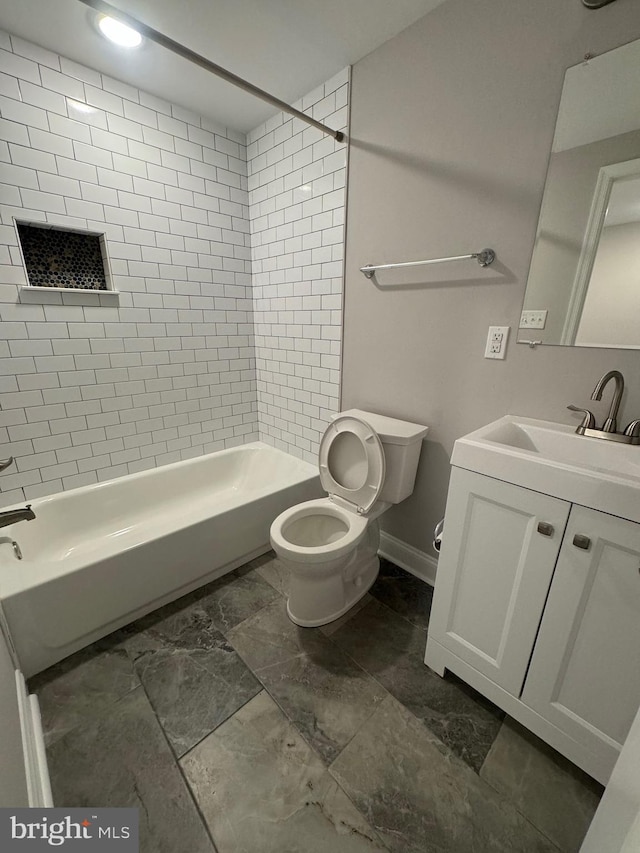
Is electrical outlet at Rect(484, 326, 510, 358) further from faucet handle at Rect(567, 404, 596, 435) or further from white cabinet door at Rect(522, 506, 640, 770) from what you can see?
white cabinet door at Rect(522, 506, 640, 770)

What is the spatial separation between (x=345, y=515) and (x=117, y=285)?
5.76 ft

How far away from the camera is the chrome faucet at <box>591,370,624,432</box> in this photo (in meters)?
1.08

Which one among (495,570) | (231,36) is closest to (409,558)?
(495,570)

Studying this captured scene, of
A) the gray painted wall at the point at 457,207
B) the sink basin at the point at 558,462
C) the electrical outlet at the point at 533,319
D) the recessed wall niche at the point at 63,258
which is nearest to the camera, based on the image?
the sink basin at the point at 558,462

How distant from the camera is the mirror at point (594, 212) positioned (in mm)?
1039

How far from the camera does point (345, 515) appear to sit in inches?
64.3

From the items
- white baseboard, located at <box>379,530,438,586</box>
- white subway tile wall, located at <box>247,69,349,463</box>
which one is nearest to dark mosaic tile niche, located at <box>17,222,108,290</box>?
white subway tile wall, located at <box>247,69,349,463</box>

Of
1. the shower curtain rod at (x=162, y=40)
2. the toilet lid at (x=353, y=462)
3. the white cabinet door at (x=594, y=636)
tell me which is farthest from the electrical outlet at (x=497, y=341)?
the shower curtain rod at (x=162, y=40)

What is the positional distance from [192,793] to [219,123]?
10.2 ft

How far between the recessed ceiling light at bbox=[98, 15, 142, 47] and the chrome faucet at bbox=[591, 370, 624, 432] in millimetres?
2175

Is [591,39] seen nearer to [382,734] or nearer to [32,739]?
[382,734]

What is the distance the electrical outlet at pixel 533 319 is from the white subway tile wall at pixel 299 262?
0.93 m

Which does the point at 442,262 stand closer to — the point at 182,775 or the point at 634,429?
the point at 634,429

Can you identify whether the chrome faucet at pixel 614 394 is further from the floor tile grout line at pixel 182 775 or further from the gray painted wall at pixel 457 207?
the floor tile grout line at pixel 182 775
